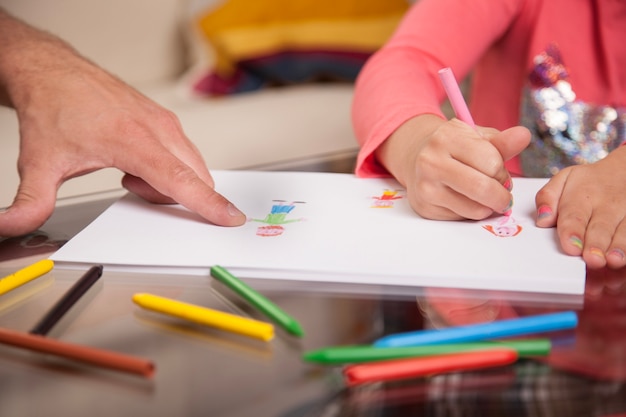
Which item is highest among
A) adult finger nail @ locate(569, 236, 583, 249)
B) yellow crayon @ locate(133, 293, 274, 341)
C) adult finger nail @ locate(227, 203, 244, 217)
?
yellow crayon @ locate(133, 293, 274, 341)

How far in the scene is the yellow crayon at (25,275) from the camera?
0.50m

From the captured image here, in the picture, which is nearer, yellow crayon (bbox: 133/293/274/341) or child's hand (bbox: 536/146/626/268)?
yellow crayon (bbox: 133/293/274/341)

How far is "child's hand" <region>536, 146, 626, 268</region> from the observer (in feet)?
1.70

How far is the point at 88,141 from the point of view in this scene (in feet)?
2.17

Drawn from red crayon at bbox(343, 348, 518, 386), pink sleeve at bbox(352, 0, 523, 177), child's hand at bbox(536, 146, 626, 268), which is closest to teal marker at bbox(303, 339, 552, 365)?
red crayon at bbox(343, 348, 518, 386)

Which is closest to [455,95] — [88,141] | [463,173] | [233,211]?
[463,173]

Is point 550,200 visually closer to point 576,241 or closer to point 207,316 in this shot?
point 576,241

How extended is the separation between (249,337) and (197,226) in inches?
7.5

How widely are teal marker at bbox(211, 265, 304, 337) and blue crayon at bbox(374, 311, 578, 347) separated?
5cm

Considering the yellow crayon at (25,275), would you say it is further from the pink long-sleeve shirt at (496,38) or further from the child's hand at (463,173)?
the pink long-sleeve shirt at (496,38)

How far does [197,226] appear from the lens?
1.94ft

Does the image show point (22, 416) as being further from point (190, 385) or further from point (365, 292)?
point (365, 292)

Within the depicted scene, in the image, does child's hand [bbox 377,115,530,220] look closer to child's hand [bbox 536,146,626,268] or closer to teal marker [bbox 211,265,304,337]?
child's hand [bbox 536,146,626,268]

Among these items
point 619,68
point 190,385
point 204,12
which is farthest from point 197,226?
point 204,12
